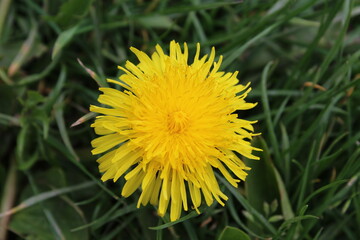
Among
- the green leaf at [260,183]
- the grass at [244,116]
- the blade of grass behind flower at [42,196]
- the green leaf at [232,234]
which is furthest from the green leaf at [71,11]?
the green leaf at [232,234]

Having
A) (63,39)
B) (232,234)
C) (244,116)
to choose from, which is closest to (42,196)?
(63,39)

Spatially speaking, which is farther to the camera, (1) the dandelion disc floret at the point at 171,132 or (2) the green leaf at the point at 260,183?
(2) the green leaf at the point at 260,183

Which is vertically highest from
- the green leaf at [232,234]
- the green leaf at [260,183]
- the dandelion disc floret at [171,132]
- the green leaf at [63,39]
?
the green leaf at [63,39]

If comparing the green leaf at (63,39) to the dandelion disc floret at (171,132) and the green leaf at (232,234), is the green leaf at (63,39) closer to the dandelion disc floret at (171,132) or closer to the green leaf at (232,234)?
the dandelion disc floret at (171,132)

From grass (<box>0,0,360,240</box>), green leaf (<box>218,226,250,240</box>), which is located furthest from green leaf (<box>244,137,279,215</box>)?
green leaf (<box>218,226,250,240</box>)

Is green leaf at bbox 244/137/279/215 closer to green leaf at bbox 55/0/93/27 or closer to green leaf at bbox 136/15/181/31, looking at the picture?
green leaf at bbox 136/15/181/31

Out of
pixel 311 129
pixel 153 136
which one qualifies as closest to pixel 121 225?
pixel 153 136

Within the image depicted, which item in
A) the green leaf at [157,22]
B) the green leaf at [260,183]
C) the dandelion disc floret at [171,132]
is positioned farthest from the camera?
the green leaf at [157,22]

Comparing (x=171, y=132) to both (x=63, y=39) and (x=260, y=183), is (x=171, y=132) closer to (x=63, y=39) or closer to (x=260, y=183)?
(x=260, y=183)
